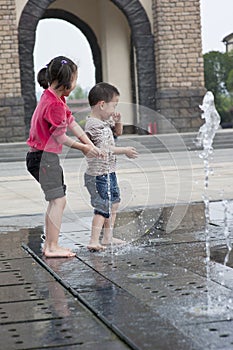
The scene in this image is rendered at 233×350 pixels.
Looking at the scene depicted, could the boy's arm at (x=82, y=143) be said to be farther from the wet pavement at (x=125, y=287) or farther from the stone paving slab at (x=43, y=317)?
the stone paving slab at (x=43, y=317)

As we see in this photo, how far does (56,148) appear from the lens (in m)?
6.45

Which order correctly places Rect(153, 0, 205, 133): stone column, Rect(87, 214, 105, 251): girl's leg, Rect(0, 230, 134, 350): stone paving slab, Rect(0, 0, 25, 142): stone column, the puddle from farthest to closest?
Rect(153, 0, 205, 133): stone column → Rect(0, 0, 25, 142): stone column → Rect(87, 214, 105, 251): girl's leg → the puddle → Rect(0, 230, 134, 350): stone paving slab

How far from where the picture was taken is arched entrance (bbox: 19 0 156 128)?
24672 millimetres

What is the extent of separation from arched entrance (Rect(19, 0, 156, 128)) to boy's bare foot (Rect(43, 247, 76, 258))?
18509mm

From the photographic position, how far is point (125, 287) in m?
5.00

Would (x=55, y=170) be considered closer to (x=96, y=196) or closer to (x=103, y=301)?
(x=96, y=196)

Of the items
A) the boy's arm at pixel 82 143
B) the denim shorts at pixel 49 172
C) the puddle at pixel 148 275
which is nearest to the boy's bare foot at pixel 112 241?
the denim shorts at pixel 49 172

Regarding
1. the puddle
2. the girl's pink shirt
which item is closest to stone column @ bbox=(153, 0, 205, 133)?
the girl's pink shirt

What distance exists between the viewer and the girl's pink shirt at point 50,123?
6328mm

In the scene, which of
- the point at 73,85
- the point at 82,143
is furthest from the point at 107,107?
the point at 82,143

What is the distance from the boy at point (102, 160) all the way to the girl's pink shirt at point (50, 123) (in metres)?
0.28

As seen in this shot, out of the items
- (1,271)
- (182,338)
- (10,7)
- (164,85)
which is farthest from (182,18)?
(182,338)

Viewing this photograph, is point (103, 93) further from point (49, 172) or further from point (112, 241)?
point (112, 241)

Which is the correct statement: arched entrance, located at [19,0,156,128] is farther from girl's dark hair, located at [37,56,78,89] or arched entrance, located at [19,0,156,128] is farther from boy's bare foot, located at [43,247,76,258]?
boy's bare foot, located at [43,247,76,258]
